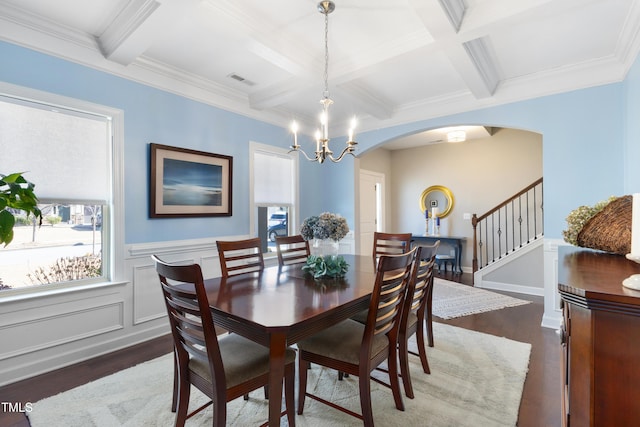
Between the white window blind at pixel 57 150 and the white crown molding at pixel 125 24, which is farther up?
the white crown molding at pixel 125 24

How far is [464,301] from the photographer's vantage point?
4270 millimetres

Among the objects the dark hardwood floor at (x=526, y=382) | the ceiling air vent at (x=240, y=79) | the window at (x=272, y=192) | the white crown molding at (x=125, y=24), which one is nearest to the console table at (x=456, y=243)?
the dark hardwood floor at (x=526, y=382)

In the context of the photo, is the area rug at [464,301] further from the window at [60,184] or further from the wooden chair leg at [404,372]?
the window at [60,184]

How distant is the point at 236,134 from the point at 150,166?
1160 mm

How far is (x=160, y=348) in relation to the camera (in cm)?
284

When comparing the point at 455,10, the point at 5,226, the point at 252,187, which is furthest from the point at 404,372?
the point at 252,187

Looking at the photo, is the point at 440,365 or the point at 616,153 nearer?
the point at 440,365

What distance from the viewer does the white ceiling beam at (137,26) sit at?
2035 mm

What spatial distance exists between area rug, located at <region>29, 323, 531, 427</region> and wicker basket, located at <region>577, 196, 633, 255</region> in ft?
3.81

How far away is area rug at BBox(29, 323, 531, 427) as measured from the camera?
6.00 feet

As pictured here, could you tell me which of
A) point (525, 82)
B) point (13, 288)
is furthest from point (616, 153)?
point (13, 288)

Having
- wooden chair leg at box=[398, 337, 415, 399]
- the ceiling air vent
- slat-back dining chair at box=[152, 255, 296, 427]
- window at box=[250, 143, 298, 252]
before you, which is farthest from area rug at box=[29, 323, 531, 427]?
the ceiling air vent

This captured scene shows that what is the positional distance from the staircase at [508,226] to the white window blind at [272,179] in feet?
10.9

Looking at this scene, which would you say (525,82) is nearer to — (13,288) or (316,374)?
(316,374)
